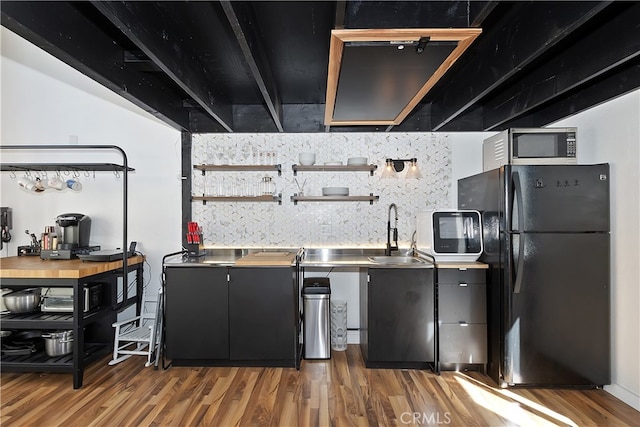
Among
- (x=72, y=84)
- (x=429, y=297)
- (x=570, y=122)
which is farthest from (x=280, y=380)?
(x=72, y=84)

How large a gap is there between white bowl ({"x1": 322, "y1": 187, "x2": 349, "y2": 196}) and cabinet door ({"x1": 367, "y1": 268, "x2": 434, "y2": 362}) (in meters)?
0.95

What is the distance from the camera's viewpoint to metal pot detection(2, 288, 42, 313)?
2975 mm

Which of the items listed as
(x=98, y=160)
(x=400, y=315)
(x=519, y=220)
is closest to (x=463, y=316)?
(x=400, y=315)

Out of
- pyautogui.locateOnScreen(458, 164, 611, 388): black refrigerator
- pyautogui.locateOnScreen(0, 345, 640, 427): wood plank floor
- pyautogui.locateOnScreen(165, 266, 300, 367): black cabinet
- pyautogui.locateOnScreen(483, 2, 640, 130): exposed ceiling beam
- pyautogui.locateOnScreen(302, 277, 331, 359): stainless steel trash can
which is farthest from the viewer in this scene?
pyautogui.locateOnScreen(302, 277, 331, 359): stainless steel trash can

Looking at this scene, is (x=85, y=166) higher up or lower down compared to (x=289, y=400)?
higher up

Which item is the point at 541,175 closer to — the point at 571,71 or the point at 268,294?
the point at 571,71

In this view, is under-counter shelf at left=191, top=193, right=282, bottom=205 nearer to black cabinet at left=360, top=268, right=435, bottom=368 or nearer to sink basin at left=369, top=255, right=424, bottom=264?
sink basin at left=369, top=255, right=424, bottom=264

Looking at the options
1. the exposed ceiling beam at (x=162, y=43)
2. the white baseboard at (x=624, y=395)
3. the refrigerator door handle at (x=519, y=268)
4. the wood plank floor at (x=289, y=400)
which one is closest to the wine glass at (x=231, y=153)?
the exposed ceiling beam at (x=162, y=43)

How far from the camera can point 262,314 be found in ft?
10.3

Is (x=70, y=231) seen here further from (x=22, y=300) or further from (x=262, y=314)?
(x=262, y=314)

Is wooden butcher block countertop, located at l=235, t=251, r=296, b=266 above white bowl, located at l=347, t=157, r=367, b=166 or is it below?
below

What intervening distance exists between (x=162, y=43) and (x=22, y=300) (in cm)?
252

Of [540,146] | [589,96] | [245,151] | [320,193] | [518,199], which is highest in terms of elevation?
[589,96]

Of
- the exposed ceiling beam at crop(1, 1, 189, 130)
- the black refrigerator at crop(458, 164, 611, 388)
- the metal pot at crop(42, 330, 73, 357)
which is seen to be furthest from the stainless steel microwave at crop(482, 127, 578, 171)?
the metal pot at crop(42, 330, 73, 357)
